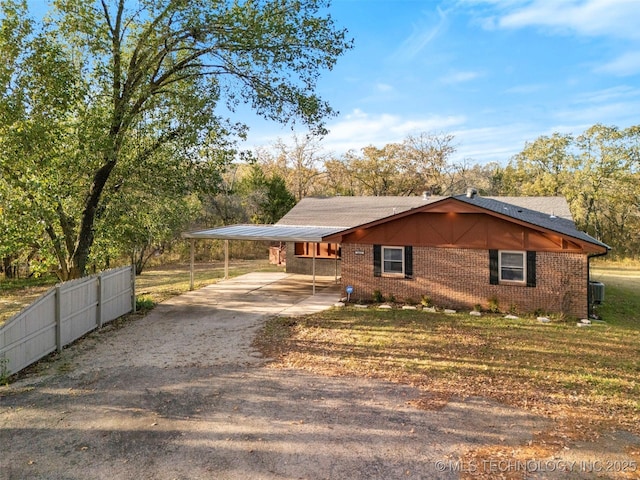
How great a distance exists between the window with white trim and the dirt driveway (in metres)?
7.21

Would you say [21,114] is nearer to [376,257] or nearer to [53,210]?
[53,210]

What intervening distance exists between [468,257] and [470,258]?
2.8 inches

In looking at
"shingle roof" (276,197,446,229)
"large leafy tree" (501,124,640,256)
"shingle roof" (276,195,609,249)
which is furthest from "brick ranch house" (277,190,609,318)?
"large leafy tree" (501,124,640,256)

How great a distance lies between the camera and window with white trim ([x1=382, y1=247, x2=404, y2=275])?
14961 mm

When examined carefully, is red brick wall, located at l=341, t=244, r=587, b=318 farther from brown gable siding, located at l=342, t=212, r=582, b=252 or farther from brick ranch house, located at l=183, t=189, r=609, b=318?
brown gable siding, located at l=342, t=212, r=582, b=252

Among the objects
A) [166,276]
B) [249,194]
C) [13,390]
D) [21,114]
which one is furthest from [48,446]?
[249,194]

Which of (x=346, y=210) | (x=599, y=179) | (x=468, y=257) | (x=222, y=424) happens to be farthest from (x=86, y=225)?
(x=599, y=179)

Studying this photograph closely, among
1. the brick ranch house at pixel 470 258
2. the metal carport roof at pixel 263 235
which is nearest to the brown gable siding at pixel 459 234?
the brick ranch house at pixel 470 258

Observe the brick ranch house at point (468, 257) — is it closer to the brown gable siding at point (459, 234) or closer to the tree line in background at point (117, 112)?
the brown gable siding at point (459, 234)

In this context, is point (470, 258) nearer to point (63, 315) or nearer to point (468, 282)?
point (468, 282)

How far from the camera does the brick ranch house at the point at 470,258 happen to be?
1273 cm

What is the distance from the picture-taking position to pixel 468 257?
1394 cm

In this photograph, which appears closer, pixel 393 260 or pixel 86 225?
pixel 86 225

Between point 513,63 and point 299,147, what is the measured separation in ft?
91.2
